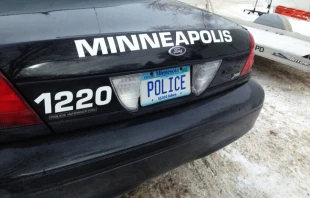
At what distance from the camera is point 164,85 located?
4.43 ft

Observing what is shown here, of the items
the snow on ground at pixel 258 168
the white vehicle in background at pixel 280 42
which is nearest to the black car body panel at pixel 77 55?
the snow on ground at pixel 258 168

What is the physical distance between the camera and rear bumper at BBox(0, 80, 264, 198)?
3.38 ft

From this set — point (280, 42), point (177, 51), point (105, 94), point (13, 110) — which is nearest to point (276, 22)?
point (280, 42)

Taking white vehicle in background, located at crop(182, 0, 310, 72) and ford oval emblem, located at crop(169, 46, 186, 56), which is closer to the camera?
ford oval emblem, located at crop(169, 46, 186, 56)

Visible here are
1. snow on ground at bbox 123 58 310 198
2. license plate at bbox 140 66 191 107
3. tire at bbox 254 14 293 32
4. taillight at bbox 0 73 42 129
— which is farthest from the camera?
tire at bbox 254 14 293 32

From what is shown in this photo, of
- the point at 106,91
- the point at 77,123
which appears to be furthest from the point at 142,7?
the point at 77,123

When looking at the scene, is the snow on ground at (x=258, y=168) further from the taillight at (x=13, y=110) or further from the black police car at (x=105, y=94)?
the taillight at (x=13, y=110)

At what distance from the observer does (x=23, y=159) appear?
1024 millimetres

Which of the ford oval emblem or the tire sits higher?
the ford oval emblem

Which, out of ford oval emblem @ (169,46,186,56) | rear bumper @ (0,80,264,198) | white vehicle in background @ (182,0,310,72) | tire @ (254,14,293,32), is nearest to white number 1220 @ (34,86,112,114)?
rear bumper @ (0,80,264,198)

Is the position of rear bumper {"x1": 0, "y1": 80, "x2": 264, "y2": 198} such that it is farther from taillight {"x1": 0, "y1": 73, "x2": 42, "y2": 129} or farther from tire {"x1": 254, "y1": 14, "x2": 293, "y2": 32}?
tire {"x1": 254, "y1": 14, "x2": 293, "y2": 32}

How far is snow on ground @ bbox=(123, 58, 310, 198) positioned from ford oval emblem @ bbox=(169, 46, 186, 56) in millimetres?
1070

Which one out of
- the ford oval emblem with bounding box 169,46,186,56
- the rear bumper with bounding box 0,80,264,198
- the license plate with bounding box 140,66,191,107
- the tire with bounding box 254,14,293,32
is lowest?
the tire with bounding box 254,14,293,32

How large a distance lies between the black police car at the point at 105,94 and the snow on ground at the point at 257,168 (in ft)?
1.87
